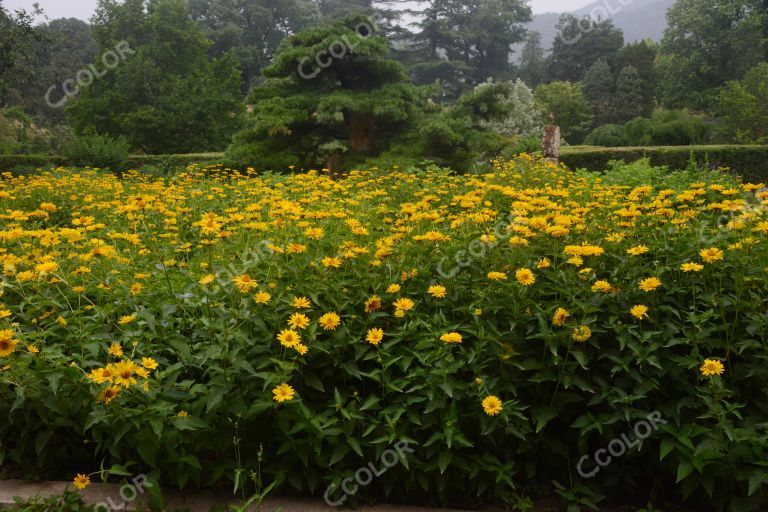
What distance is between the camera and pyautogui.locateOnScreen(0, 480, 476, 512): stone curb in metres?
2.13

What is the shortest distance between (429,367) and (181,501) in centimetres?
106

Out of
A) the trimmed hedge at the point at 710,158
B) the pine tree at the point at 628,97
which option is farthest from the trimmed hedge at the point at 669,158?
the pine tree at the point at 628,97

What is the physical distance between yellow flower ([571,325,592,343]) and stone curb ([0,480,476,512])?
816 mm

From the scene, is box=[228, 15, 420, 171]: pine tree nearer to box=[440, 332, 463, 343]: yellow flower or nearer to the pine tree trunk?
the pine tree trunk

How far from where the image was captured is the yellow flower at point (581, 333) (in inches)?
83.0

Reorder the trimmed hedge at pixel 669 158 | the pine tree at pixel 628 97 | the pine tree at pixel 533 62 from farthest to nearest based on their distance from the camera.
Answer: the pine tree at pixel 533 62
the pine tree at pixel 628 97
the trimmed hedge at pixel 669 158

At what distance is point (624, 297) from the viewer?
2305mm

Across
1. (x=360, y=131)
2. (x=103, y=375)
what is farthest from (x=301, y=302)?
(x=360, y=131)

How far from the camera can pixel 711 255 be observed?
89.2 inches

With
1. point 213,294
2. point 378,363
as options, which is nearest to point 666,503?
point 378,363

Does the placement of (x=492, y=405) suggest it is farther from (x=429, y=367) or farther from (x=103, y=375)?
(x=103, y=375)

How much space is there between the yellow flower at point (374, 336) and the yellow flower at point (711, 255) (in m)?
1.30

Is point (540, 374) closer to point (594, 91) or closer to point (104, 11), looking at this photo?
point (104, 11)

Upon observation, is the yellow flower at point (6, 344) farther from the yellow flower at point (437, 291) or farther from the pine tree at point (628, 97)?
the pine tree at point (628, 97)
